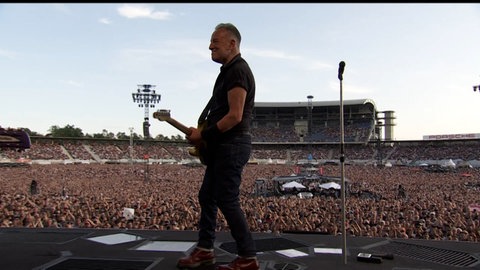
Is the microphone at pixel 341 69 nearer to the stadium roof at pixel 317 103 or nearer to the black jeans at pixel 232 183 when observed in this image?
the black jeans at pixel 232 183

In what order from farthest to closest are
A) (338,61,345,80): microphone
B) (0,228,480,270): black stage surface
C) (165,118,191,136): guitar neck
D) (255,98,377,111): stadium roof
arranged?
(255,98,377,111): stadium roof < (338,61,345,80): microphone < (0,228,480,270): black stage surface < (165,118,191,136): guitar neck

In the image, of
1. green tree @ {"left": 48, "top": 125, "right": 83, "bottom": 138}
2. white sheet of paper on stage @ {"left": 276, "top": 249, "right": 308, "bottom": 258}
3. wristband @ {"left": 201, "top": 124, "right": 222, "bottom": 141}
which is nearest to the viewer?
wristband @ {"left": 201, "top": 124, "right": 222, "bottom": 141}

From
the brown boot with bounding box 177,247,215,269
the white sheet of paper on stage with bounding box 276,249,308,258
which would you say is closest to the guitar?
the brown boot with bounding box 177,247,215,269

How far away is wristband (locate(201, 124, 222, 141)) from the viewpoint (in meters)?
2.64

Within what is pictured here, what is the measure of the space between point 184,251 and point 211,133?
1320 millimetres

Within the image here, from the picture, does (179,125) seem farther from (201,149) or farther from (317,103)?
(317,103)

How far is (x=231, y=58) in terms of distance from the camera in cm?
283

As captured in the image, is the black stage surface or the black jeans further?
the black stage surface

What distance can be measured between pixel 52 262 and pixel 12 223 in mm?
7859

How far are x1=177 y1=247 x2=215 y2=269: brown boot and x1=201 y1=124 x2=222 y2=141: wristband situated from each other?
89 centimetres

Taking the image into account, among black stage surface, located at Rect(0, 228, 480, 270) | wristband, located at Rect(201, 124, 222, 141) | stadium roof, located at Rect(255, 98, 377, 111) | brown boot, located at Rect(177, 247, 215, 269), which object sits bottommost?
black stage surface, located at Rect(0, 228, 480, 270)

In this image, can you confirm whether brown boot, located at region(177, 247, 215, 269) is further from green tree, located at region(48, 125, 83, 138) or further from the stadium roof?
green tree, located at region(48, 125, 83, 138)

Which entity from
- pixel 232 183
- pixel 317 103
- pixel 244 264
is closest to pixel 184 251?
pixel 244 264

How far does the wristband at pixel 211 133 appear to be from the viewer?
2.64 meters
